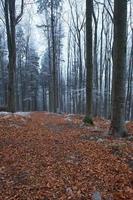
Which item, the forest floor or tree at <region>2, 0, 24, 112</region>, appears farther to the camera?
tree at <region>2, 0, 24, 112</region>

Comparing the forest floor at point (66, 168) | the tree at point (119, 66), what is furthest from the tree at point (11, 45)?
the tree at point (119, 66)

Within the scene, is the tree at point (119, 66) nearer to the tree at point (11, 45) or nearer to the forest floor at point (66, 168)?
the forest floor at point (66, 168)

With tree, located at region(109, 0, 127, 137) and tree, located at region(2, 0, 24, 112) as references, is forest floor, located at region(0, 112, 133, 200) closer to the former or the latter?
tree, located at region(109, 0, 127, 137)

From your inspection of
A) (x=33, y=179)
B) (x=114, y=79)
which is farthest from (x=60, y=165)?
(x=114, y=79)

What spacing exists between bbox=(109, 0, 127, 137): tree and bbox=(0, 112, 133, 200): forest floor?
23.4 inches

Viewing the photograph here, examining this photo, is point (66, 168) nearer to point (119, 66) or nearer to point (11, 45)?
point (119, 66)

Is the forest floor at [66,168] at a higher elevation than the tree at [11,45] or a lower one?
lower

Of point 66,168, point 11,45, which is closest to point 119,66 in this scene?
point 66,168

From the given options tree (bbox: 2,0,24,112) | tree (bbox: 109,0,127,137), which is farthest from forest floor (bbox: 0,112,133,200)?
tree (bbox: 2,0,24,112)

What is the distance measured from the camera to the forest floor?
4.99m

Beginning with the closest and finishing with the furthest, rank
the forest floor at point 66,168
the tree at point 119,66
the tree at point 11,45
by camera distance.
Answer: the forest floor at point 66,168 < the tree at point 119,66 < the tree at point 11,45

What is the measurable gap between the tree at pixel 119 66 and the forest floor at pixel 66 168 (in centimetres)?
60

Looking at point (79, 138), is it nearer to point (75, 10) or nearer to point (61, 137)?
point (61, 137)

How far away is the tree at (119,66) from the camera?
339 inches
